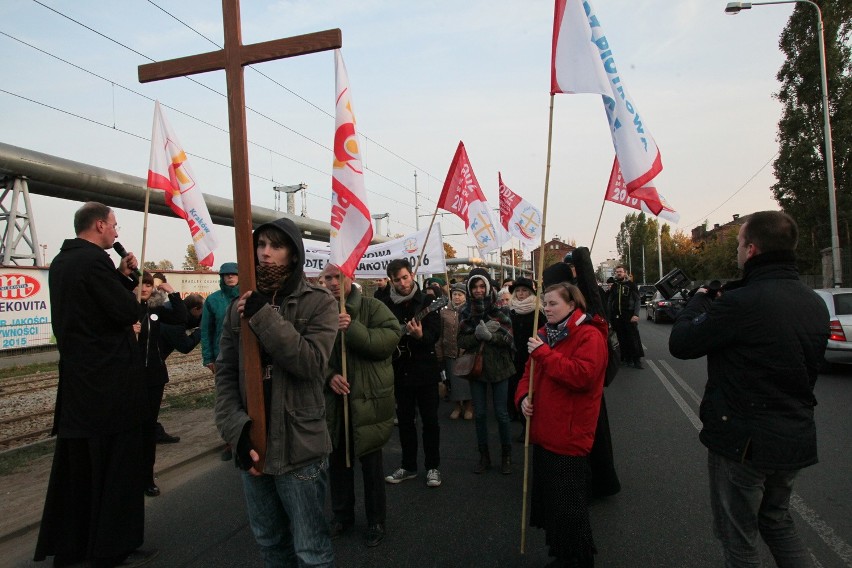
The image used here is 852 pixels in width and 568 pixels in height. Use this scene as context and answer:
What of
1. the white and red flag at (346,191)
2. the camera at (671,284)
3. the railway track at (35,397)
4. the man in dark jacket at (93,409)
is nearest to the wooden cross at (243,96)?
the white and red flag at (346,191)

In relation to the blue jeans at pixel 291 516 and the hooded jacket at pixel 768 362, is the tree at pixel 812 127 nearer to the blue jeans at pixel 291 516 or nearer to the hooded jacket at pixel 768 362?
the hooded jacket at pixel 768 362

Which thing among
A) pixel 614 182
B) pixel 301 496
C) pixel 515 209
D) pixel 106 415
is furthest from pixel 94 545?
pixel 515 209

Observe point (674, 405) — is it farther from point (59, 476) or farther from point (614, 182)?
point (59, 476)

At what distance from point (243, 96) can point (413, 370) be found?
2.77 meters

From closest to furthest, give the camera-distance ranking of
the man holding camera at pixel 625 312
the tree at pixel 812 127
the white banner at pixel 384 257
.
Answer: the white banner at pixel 384 257 < the man holding camera at pixel 625 312 < the tree at pixel 812 127

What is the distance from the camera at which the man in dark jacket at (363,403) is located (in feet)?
11.7

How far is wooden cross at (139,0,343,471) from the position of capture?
2.21m

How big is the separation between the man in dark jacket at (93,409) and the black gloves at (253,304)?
146 centimetres

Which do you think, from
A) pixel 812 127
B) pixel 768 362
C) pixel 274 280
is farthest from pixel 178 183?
pixel 812 127

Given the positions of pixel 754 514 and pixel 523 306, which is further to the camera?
pixel 523 306

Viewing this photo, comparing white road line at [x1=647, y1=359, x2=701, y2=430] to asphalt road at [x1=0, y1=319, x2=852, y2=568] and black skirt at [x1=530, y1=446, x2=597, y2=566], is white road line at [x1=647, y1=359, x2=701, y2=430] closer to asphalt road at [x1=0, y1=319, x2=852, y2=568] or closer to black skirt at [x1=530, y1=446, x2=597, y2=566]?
asphalt road at [x1=0, y1=319, x2=852, y2=568]

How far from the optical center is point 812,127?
2684 centimetres

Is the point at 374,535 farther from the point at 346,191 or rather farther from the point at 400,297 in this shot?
the point at 346,191

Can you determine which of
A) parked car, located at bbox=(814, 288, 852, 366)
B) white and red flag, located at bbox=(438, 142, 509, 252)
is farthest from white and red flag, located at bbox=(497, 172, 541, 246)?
parked car, located at bbox=(814, 288, 852, 366)
